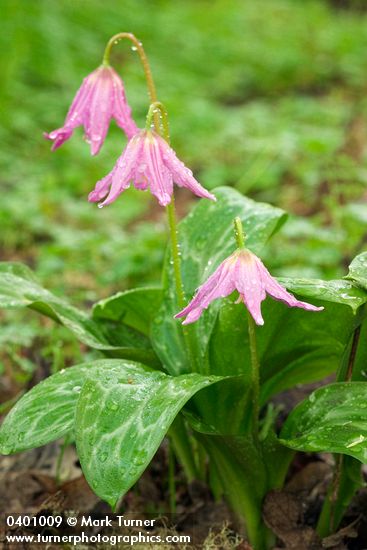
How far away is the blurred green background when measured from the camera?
3.19 m

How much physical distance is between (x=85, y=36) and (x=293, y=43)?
90.6 inches

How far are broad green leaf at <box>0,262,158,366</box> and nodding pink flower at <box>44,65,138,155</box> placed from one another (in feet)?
1.26

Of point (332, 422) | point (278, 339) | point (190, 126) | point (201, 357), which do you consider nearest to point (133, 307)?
point (201, 357)

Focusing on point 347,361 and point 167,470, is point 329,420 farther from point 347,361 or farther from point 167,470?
point 167,470

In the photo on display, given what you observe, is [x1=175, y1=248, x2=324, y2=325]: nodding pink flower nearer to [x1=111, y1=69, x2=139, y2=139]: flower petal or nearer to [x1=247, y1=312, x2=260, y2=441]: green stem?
[x1=247, y1=312, x2=260, y2=441]: green stem

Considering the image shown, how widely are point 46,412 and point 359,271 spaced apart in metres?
0.73

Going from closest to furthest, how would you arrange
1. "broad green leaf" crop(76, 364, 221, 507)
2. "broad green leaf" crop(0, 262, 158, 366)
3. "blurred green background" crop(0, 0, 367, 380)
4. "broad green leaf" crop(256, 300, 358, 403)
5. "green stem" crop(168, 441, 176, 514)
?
"broad green leaf" crop(76, 364, 221, 507), "broad green leaf" crop(256, 300, 358, 403), "broad green leaf" crop(0, 262, 158, 366), "green stem" crop(168, 441, 176, 514), "blurred green background" crop(0, 0, 367, 380)

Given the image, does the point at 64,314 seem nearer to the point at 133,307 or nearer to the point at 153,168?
the point at 133,307

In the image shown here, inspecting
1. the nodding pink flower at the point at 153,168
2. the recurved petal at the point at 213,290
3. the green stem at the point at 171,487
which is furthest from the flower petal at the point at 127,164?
the green stem at the point at 171,487

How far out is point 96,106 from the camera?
1661 millimetres

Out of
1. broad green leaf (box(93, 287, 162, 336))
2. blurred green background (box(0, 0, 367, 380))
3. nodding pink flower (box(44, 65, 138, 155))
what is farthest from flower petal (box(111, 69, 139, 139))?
blurred green background (box(0, 0, 367, 380))

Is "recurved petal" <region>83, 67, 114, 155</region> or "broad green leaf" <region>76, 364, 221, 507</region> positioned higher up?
"recurved petal" <region>83, 67, 114, 155</region>

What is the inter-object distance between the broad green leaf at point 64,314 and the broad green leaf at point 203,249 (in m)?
0.07

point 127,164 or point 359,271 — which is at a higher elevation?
point 127,164
